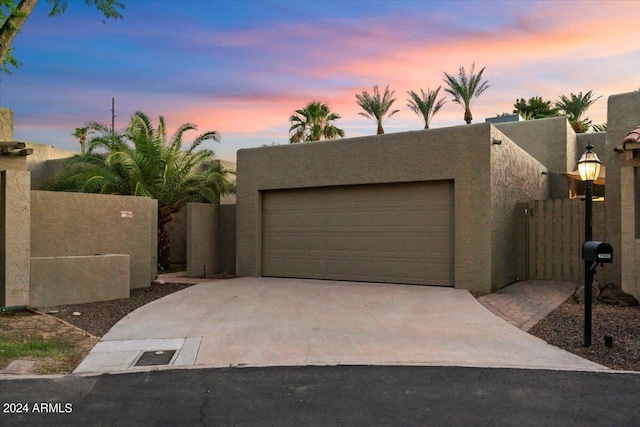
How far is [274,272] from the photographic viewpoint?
14.1 meters

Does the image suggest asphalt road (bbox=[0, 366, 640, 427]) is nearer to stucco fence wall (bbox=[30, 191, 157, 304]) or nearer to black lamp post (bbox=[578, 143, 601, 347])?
black lamp post (bbox=[578, 143, 601, 347])

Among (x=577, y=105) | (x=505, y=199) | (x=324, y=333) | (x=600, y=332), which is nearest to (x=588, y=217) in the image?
(x=600, y=332)

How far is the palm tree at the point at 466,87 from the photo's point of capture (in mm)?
27984

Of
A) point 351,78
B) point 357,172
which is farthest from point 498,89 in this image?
point 357,172

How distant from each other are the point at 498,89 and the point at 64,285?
2604 cm

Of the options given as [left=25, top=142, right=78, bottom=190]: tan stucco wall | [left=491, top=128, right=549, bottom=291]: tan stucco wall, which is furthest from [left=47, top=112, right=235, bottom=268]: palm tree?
[left=491, top=128, right=549, bottom=291]: tan stucco wall

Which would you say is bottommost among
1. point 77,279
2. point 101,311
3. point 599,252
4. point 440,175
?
point 101,311

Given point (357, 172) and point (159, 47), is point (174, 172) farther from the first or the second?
point (357, 172)

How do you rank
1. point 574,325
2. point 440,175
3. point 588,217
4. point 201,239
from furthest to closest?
point 201,239
point 440,175
point 574,325
point 588,217

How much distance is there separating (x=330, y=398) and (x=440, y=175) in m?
7.75

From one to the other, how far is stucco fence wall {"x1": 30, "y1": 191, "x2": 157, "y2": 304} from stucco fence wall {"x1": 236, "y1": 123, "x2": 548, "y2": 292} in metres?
2.75

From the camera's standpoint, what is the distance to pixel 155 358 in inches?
246

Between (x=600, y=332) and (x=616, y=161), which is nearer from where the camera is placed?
(x=600, y=332)

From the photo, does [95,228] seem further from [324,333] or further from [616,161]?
[616,161]
